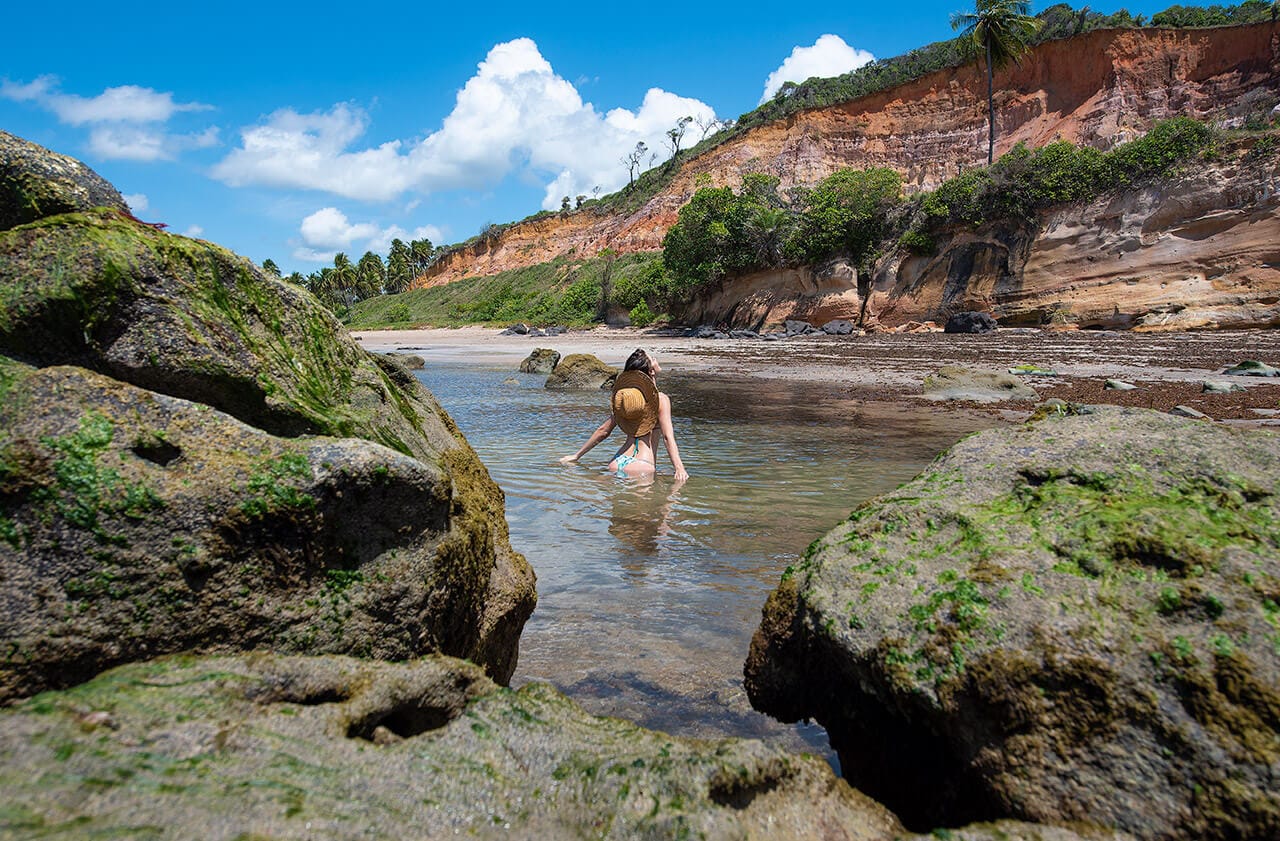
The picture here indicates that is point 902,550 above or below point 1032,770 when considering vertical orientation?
above

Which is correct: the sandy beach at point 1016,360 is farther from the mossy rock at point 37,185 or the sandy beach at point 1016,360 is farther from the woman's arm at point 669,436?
the mossy rock at point 37,185

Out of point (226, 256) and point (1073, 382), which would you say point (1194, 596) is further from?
point (1073, 382)

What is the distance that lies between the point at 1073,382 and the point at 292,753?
15.5 m

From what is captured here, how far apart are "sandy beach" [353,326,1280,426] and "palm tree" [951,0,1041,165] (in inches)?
731

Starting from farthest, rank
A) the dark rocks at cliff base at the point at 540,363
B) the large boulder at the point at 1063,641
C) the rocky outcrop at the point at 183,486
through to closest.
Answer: the dark rocks at cliff base at the point at 540,363
the rocky outcrop at the point at 183,486
the large boulder at the point at 1063,641

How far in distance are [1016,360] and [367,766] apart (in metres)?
19.7

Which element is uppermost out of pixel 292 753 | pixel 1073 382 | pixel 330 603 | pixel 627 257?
pixel 627 257

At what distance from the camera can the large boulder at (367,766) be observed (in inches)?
55.6

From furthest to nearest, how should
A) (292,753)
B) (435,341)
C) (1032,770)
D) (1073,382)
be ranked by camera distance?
(435,341)
(1073,382)
(1032,770)
(292,753)

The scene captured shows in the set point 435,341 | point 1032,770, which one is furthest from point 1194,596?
point 435,341

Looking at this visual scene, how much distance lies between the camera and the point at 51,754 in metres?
1.46

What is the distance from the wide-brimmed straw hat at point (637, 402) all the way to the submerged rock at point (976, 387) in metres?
7.16

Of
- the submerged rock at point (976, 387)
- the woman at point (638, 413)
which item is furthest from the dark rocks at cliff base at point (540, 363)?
the woman at point (638, 413)

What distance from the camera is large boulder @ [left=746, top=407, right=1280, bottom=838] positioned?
1.72 m
